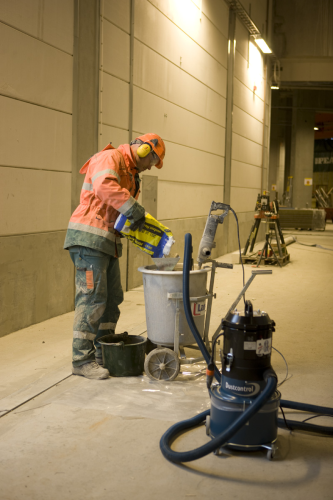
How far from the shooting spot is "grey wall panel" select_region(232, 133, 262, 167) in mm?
10133

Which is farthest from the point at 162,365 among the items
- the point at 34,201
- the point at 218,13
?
the point at 218,13

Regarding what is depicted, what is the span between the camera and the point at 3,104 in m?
3.80

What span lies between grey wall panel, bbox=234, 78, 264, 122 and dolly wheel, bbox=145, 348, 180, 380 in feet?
25.7

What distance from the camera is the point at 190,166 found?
7.75 meters

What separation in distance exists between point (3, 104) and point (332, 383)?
9.83ft

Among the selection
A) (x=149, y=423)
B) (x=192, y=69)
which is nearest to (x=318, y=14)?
(x=192, y=69)

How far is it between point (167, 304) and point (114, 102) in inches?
120

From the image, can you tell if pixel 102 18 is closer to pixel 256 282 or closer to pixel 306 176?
pixel 256 282

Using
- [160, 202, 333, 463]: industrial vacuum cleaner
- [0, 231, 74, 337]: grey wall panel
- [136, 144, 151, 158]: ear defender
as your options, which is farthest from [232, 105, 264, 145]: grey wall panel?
[160, 202, 333, 463]: industrial vacuum cleaner

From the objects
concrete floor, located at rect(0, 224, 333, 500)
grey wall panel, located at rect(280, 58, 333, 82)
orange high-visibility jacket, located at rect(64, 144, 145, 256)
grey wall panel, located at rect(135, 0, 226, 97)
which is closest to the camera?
concrete floor, located at rect(0, 224, 333, 500)

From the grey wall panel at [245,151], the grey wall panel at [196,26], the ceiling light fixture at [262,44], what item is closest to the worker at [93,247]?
the grey wall panel at [196,26]

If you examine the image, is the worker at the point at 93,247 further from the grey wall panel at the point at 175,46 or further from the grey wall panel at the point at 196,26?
the grey wall panel at the point at 196,26

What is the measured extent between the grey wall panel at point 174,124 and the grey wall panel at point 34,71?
58.8 inches

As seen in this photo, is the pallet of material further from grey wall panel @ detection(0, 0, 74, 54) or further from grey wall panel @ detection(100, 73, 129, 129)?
grey wall panel @ detection(0, 0, 74, 54)
